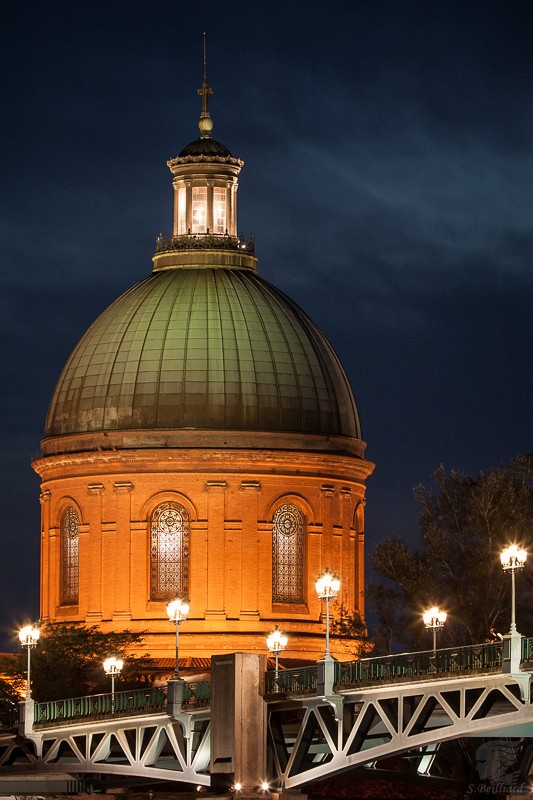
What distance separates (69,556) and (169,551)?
5.05 m

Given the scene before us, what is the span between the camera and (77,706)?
103062 mm

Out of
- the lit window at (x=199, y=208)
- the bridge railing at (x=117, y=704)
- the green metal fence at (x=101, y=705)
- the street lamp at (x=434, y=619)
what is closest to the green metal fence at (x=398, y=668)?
the bridge railing at (x=117, y=704)

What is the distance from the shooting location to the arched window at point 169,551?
12131 centimetres

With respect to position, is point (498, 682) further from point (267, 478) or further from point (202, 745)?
point (267, 478)

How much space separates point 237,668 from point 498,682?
10765 mm

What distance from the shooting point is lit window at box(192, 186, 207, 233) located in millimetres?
125625

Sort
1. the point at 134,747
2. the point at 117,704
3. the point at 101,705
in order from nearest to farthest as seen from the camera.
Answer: the point at 134,747, the point at 117,704, the point at 101,705

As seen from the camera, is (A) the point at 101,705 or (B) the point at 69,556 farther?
(B) the point at 69,556

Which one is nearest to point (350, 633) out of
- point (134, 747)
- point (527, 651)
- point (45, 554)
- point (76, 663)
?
point (76, 663)

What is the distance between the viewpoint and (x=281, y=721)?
92312mm

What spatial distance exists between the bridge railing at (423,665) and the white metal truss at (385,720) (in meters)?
0.44

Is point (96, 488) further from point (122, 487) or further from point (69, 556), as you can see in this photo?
point (69, 556)

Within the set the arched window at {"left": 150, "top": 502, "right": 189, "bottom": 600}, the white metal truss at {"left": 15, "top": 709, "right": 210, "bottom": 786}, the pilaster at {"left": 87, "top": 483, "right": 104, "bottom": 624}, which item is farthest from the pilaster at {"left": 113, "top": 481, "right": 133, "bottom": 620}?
the white metal truss at {"left": 15, "top": 709, "right": 210, "bottom": 786}

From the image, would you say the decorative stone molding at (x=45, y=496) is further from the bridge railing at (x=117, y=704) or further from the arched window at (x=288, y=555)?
the bridge railing at (x=117, y=704)
